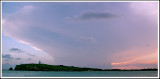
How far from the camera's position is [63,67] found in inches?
6506

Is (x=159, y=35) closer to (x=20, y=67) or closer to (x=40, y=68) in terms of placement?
(x=40, y=68)

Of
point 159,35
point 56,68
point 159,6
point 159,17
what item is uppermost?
point 159,6

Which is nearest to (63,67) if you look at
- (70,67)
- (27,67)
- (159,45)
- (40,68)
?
(70,67)

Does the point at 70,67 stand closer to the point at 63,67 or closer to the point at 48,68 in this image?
the point at 63,67

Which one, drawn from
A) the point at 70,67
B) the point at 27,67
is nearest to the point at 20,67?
the point at 27,67

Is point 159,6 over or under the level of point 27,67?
over

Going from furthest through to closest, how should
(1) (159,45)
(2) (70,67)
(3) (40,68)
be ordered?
(2) (70,67) → (3) (40,68) → (1) (159,45)

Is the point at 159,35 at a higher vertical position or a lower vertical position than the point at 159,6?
lower

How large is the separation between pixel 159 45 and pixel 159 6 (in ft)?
15.3

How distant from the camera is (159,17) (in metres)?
19.3

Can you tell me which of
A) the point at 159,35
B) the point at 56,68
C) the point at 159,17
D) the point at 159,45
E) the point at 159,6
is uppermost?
the point at 159,6

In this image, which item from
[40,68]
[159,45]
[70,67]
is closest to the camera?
[159,45]

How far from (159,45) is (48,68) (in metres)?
148

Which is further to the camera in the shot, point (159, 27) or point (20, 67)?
point (20, 67)
